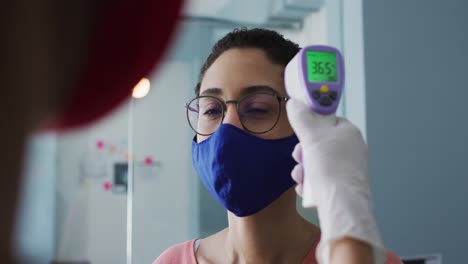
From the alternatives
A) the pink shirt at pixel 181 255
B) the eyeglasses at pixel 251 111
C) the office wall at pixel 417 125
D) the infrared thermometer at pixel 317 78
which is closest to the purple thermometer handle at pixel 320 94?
the infrared thermometer at pixel 317 78

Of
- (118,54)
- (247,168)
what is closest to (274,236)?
(247,168)

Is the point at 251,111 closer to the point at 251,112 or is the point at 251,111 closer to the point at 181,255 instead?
the point at 251,112

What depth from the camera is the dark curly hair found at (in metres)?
0.81

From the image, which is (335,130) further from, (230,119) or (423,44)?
(423,44)

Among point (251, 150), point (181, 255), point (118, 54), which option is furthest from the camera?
point (181, 255)

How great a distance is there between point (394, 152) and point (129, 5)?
1549 millimetres

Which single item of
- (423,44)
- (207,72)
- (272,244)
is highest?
(423,44)

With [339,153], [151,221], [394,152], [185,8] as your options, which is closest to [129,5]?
[185,8]

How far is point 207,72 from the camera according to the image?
847 millimetres

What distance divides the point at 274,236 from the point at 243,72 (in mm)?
304

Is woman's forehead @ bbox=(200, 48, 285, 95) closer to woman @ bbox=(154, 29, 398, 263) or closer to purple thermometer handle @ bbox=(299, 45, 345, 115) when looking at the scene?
woman @ bbox=(154, 29, 398, 263)

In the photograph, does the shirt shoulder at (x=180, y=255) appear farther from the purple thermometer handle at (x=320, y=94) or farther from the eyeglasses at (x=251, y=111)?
the purple thermometer handle at (x=320, y=94)

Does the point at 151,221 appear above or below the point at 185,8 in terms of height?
below

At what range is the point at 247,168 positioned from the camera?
0.77m
